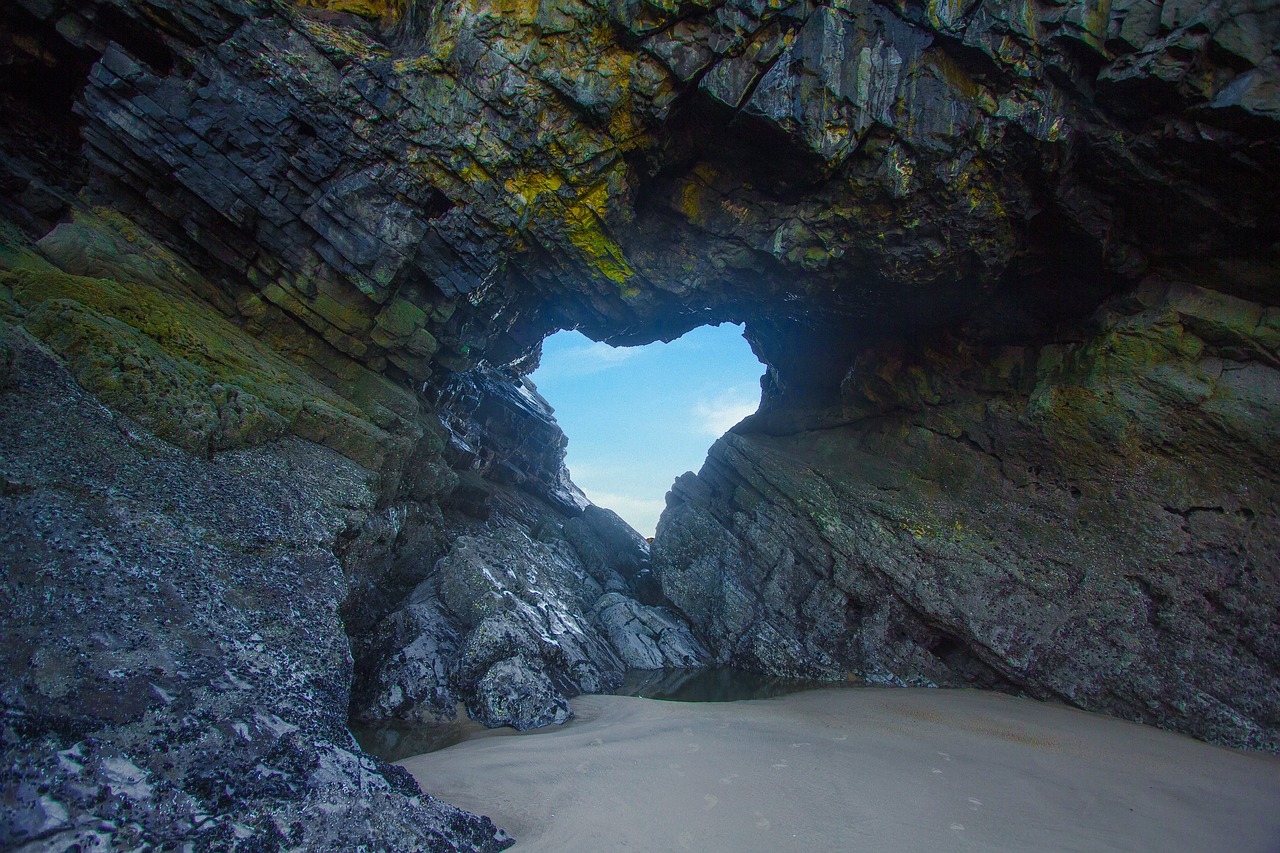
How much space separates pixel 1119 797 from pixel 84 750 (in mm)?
11111

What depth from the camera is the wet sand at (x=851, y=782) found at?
17.7 feet

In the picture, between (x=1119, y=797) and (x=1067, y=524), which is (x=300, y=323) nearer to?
(x=1119, y=797)

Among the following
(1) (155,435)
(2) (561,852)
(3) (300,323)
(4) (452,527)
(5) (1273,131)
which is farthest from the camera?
(4) (452,527)

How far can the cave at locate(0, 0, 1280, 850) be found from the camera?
880cm

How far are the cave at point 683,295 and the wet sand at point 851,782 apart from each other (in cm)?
173

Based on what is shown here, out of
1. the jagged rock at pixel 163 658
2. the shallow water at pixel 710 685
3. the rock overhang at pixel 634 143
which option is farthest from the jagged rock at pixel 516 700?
the rock overhang at pixel 634 143

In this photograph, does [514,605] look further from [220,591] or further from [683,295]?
[683,295]

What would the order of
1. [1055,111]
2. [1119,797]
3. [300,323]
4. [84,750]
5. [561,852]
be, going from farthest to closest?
1. [300,323]
2. [1055,111]
3. [1119,797]
4. [561,852]
5. [84,750]

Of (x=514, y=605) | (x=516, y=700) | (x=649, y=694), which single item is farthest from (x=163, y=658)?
(x=649, y=694)

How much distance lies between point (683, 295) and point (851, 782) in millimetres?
11098

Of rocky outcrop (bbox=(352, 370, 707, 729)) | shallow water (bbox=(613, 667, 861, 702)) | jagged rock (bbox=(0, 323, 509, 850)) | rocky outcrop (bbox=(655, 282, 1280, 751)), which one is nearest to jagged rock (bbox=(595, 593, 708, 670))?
rocky outcrop (bbox=(352, 370, 707, 729))

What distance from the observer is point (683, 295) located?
14484 mm

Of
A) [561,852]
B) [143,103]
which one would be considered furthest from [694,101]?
[561,852]

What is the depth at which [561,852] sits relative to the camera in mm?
4773
